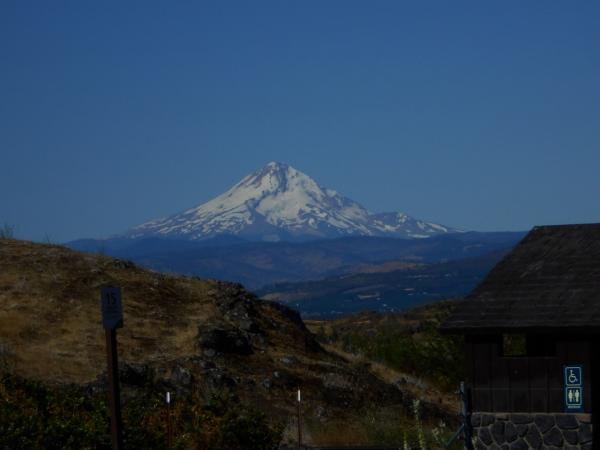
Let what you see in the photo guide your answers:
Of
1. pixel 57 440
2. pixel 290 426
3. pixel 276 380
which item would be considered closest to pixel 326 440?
pixel 290 426

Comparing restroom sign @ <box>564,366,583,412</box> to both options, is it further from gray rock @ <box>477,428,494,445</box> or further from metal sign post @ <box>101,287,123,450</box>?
metal sign post @ <box>101,287,123,450</box>

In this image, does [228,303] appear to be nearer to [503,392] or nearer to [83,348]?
[83,348]

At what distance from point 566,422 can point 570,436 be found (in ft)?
1.00

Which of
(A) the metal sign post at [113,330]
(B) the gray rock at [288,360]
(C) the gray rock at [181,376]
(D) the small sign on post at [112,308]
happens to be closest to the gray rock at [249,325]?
(B) the gray rock at [288,360]

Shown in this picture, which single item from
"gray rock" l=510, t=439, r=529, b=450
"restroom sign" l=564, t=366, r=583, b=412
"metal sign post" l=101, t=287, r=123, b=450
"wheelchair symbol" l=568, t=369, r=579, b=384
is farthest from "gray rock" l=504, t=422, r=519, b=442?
"metal sign post" l=101, t=287, r=123, b=450

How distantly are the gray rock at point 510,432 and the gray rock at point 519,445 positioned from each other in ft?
0.33

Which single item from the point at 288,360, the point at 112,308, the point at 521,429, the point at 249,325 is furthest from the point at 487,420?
the point at 249,325

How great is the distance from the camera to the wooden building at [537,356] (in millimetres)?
28609

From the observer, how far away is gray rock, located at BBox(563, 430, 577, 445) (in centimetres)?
2853

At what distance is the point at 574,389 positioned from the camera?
28.7 meters

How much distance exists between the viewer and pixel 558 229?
32.7 m

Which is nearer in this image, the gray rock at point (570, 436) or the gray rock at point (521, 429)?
the gray rock at point (570, 436)

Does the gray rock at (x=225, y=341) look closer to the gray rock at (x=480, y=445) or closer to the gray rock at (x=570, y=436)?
the gray rock at (x=480, y=445)

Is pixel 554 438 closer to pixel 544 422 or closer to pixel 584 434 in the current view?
pixel 544 422
